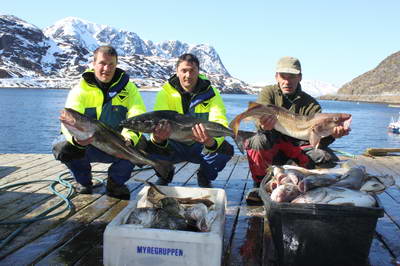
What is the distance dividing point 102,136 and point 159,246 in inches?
80.1

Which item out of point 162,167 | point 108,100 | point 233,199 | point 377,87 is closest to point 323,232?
point 162,167

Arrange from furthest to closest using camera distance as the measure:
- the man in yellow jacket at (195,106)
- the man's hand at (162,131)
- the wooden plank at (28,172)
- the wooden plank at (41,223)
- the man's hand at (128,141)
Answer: the wooden plank at (28,172) < the man in yellow jacket at (195,106) < the man's hand at (162,131) < the man's hand at (128,141) < the wooden plank at (41,223)

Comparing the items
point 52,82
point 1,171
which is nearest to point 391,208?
point 1,171

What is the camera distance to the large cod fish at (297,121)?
4.99m

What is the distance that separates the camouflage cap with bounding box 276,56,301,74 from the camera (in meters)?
5.19

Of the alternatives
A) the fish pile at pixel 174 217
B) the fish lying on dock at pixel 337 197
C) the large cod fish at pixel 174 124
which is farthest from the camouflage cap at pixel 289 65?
the fish pile at pixel 174 217

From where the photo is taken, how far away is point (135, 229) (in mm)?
2846

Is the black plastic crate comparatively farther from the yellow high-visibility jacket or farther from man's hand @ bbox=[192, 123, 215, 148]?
the yellow high-visibility jacket

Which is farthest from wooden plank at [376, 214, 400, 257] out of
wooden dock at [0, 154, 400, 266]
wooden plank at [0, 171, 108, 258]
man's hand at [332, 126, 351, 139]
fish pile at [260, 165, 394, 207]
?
wooden plank at [0, 171, 108, 258]

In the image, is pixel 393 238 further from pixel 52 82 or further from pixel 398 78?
pixel 398 78

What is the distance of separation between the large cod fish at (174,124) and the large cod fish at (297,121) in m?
0.26

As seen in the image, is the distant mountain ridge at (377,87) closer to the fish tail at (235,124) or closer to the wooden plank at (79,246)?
the fish tail at (235,124)

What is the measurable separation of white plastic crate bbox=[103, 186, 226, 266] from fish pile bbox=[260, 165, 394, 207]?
77 centimetres

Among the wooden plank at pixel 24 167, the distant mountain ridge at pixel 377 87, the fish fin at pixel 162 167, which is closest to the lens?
the fish fin at pixel 162 167
